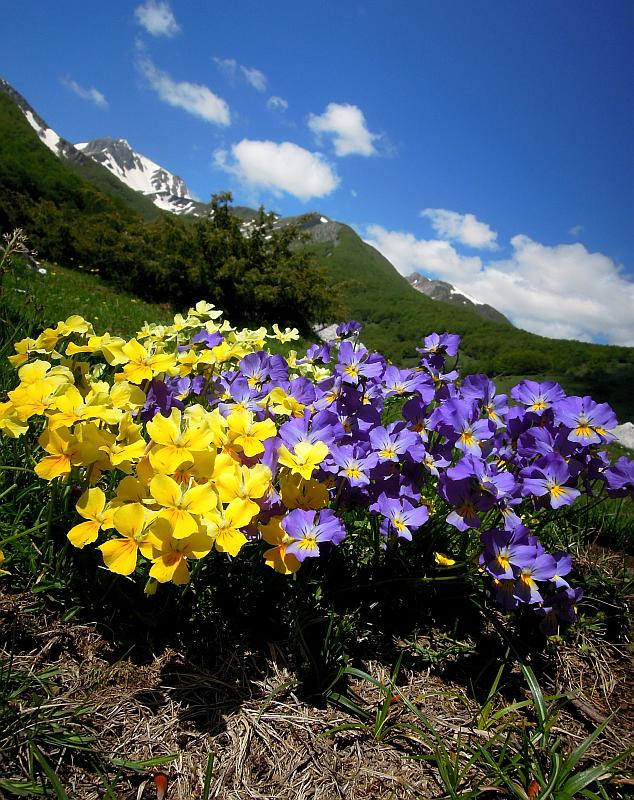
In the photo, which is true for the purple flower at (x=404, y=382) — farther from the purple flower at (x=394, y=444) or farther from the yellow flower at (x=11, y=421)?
the yellow flower at (x=11, y=421)

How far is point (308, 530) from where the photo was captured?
55.9 inches

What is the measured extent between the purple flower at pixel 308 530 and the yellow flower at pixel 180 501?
0.27m

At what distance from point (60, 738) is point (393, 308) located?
92.6 m

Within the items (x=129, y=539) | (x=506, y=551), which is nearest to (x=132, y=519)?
(x=129, y=539)

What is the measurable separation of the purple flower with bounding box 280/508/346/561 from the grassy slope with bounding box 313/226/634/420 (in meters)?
1.67

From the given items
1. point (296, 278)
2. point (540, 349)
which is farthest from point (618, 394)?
point (540, 349)

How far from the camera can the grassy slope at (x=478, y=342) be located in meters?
26.9

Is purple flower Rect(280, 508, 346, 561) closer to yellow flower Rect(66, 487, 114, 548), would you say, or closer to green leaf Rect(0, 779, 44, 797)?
yellow flower Rect(66, 487, 114, 548)

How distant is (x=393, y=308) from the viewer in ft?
297

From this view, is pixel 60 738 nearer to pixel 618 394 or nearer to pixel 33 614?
pixel 33 614

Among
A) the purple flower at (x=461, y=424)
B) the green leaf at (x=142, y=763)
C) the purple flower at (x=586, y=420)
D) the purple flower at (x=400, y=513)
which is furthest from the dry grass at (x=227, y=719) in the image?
the purple flower at (x=586, y=420)

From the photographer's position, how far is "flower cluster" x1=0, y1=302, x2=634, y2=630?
1.29 m

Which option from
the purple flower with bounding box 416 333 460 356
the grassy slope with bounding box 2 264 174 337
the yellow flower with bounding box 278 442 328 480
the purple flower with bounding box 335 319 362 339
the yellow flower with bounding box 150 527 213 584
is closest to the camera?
the yellow flower with bounding box 150 527 213 584

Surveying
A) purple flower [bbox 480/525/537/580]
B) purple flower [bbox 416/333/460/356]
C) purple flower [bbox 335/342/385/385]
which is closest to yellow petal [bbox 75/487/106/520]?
purple flower [bbox 335/342/385/385]
